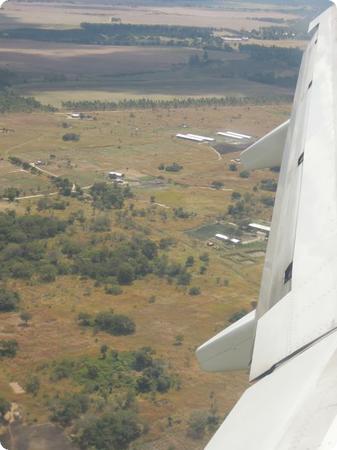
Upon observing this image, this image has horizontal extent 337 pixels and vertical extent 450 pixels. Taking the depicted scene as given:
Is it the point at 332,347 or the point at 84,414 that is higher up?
the point at 332,347

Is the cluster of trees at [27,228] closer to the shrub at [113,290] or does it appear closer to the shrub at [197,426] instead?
the shrub at [113,290]

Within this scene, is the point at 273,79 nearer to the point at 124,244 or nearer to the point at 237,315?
the point at 124,244

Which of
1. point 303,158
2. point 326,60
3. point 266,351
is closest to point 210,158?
point 326,60

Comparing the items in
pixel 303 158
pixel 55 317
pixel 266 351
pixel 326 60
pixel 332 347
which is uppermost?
pixel 326 60

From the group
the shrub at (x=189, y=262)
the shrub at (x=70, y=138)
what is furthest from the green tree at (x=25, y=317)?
the shrub at (x=70, y=138)

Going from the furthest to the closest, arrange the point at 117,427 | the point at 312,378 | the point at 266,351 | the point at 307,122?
the point at 117,427
the point at 307,122
the point at 266,351
the point at 312,378

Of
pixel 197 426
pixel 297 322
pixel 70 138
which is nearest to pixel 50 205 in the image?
pixel 70 138

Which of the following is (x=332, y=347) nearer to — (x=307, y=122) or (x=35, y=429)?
(x=307, y=122)
